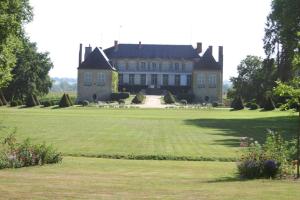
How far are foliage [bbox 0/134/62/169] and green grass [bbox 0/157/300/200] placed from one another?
1.36ft

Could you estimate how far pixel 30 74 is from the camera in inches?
2948

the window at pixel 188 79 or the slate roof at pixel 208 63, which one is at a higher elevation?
the slate roof at pixel 208 63

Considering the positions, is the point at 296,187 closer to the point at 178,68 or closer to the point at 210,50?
the point at 210,50

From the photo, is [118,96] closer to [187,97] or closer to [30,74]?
[187,97]

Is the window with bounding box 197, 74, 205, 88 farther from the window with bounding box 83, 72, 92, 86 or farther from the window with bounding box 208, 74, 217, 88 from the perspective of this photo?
the window with bounding box 83, 72, 92, 86

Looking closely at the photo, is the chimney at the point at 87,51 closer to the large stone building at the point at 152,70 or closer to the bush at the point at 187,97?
the large stone building at the point at 152,70

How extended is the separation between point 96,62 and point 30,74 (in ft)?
45.2

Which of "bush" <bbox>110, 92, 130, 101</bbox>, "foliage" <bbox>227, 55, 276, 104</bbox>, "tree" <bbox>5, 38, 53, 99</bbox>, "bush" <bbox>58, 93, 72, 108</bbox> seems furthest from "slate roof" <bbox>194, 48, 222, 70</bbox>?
"bush" <bbox>58, 93, 72, 108</bbox>

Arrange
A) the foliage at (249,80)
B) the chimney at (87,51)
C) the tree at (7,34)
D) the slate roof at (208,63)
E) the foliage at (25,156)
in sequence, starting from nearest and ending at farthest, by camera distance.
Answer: the foliage at (25,156), the tree at (7,34), the foliage at (249,80), the slate roof at (208,63), the chimney at (87,51)

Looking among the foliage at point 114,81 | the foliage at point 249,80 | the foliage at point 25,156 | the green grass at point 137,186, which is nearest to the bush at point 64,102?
the foliage at point 114,81

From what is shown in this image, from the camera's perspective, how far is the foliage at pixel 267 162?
35.8 feet

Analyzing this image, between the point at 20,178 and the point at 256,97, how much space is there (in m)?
74.8

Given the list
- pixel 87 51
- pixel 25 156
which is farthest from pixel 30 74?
pixel 25 156

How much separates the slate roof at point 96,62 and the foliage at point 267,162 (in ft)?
246
